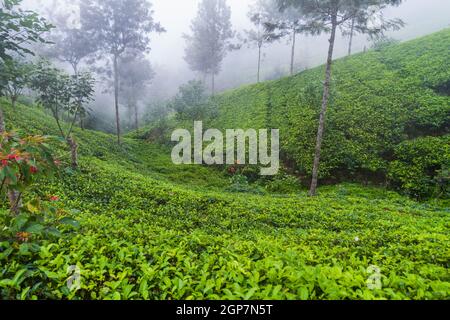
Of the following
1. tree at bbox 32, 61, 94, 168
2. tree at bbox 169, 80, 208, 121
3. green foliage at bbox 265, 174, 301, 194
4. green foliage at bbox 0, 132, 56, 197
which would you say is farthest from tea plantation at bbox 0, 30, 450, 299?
tree at bbox 169, 80, 208, 121

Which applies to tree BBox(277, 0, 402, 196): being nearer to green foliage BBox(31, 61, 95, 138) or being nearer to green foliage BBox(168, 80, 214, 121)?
green foliage BBox(31, 61, 95, 138)

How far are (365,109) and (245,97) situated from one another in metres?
15.7

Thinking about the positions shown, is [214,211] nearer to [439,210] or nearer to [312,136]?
[439,210]

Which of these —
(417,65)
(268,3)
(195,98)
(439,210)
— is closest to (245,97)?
(195,98)

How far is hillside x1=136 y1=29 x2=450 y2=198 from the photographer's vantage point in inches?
558

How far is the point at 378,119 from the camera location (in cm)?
1778

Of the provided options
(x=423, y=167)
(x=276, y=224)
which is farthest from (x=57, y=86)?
(x=423, y=167)

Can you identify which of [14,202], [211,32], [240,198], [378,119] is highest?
[211,32]

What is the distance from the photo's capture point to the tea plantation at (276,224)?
313 cm

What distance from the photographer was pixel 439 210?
1034cm

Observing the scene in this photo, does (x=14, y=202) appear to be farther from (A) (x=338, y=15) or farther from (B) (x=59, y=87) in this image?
(A) (x=338, y=15)

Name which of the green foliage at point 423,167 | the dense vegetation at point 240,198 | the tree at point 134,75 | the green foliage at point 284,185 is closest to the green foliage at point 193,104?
the dense vegetation at point 240,198

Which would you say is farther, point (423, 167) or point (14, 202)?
point (423, 167)

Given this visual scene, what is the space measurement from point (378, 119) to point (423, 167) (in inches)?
205
